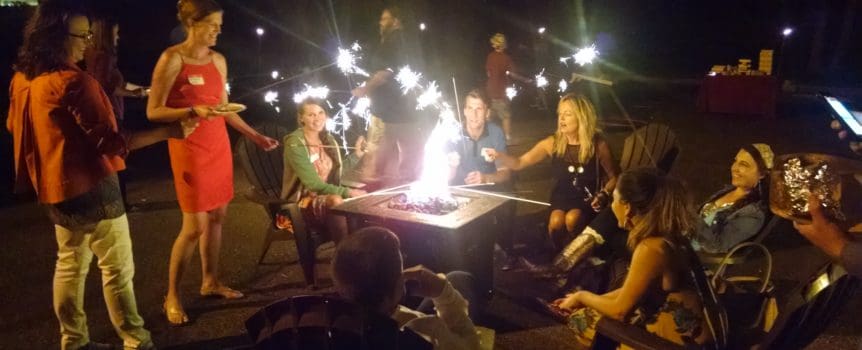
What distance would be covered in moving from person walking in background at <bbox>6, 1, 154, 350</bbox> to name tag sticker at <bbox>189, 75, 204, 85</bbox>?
590 mm

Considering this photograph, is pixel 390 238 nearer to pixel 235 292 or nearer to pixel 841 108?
pixel 235 292

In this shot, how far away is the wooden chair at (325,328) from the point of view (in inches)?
66.9

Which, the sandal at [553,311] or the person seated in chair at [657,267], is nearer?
the person seated in chair at [657,267]

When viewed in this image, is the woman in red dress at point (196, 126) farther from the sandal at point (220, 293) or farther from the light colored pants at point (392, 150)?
the light colored pants at point (392, 150)

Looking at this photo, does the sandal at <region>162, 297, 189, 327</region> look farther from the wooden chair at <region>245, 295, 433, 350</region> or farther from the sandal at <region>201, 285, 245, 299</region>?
the wooden chair at <region>245, 295, 433, 350</region>

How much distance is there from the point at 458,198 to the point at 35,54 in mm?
2261

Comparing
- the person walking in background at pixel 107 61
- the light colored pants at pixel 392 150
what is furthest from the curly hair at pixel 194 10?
the light colored pants at pixel 392 150

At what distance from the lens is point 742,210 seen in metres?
3.64

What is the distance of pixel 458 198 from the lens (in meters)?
3.83

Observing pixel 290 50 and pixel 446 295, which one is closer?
pixel 446 295

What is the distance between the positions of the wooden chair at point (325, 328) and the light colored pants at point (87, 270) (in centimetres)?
163

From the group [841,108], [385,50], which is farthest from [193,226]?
[841,108]

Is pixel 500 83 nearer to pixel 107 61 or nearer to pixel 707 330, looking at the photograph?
pixel 107 61

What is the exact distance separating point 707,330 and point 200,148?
2728mm
